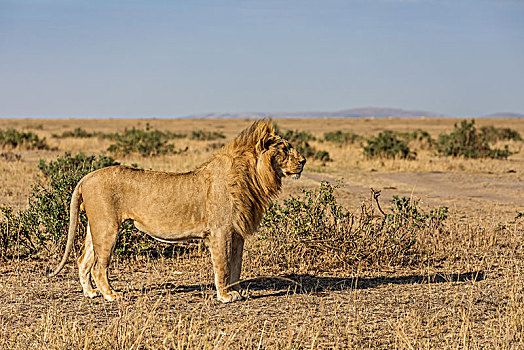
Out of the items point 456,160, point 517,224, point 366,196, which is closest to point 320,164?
point 456,160

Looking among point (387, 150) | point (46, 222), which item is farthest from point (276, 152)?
point (387, 150)

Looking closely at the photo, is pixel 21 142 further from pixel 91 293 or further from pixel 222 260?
pixel 222 260

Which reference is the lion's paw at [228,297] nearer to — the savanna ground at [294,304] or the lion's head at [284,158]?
the savanna ground at [294,304]

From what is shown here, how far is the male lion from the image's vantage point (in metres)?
6.65

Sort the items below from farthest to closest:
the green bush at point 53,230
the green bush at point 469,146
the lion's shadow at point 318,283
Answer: the green bush at point 469,146 → the green bush at point 53,230 → the lion's shadow at point 318,283

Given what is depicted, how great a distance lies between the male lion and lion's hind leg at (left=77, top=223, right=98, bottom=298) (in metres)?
0.01

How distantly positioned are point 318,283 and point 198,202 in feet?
6.59

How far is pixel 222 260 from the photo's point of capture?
662 cm

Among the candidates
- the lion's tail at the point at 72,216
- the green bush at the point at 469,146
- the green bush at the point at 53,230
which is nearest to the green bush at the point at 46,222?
the green bush at the point at 53,230

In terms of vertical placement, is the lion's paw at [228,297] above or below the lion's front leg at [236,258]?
below

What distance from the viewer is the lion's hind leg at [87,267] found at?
6910 mm

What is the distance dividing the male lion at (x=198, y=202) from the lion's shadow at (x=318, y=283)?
29.0 inches

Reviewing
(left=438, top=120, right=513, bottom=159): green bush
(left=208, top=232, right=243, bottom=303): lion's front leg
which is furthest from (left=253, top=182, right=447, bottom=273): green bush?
(left=438, top=120, right=513, bottom=159): green bush

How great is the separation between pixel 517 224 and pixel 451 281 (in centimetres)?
494
